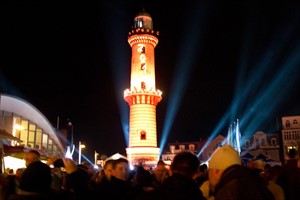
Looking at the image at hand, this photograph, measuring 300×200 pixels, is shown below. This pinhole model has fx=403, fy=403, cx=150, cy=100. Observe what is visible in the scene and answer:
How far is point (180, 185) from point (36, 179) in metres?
1.70

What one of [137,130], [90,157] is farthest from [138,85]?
[90,157]

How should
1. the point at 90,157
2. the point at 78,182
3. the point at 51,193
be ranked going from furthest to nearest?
the point at 90,157
the point at 78,182
the point at 51,193

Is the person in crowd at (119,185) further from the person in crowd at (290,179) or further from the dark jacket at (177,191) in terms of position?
the person in crowd at (290,179)

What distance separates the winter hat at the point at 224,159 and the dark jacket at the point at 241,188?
0.23 metres

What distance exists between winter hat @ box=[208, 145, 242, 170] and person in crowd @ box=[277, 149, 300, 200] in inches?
123

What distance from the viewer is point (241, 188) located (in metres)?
4.23

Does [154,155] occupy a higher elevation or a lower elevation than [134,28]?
lower

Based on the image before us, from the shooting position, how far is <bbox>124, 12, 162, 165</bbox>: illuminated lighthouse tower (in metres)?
46.3

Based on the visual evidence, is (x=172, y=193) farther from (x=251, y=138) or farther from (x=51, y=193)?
(x=251, y=138)

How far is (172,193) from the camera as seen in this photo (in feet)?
15.1

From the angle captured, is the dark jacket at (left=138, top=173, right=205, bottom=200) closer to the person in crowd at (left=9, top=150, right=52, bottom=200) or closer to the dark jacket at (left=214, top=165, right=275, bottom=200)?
the dark jacket at (left=214, top=165, right=275, bottom=200)

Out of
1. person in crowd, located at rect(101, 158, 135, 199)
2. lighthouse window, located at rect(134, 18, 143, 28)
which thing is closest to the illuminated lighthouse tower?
lighthouse window, located at rect(134, 18, 143, 28)

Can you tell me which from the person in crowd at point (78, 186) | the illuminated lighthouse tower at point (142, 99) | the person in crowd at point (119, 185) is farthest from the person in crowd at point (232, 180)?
the illuminated lighthouse tower at point (142, 99)

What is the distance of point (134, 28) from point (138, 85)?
7.92 metres
